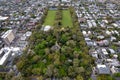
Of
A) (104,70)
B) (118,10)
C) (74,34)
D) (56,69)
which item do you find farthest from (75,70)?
(118,10)

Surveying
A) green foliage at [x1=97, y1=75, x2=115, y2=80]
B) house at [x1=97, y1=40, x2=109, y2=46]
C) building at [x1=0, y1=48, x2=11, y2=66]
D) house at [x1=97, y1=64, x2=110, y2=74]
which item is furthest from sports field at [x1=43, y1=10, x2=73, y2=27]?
green foliage at [x1=97, y1=75, x2=115, y2=80]

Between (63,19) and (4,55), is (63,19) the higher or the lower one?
the lower one

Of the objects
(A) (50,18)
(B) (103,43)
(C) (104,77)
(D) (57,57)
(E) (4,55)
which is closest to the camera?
(C) (104,77)

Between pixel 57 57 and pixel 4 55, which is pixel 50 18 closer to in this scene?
pixel 4 55

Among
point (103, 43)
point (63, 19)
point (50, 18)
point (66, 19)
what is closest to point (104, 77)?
point (103, 43)

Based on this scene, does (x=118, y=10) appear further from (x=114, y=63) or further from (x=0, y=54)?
(x=0, y=54)

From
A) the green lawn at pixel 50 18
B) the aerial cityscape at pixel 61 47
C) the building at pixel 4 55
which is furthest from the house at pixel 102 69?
the green lawn at pixel 50 18

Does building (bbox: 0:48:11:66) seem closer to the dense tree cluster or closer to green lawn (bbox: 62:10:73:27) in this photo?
the dense tree cluster
